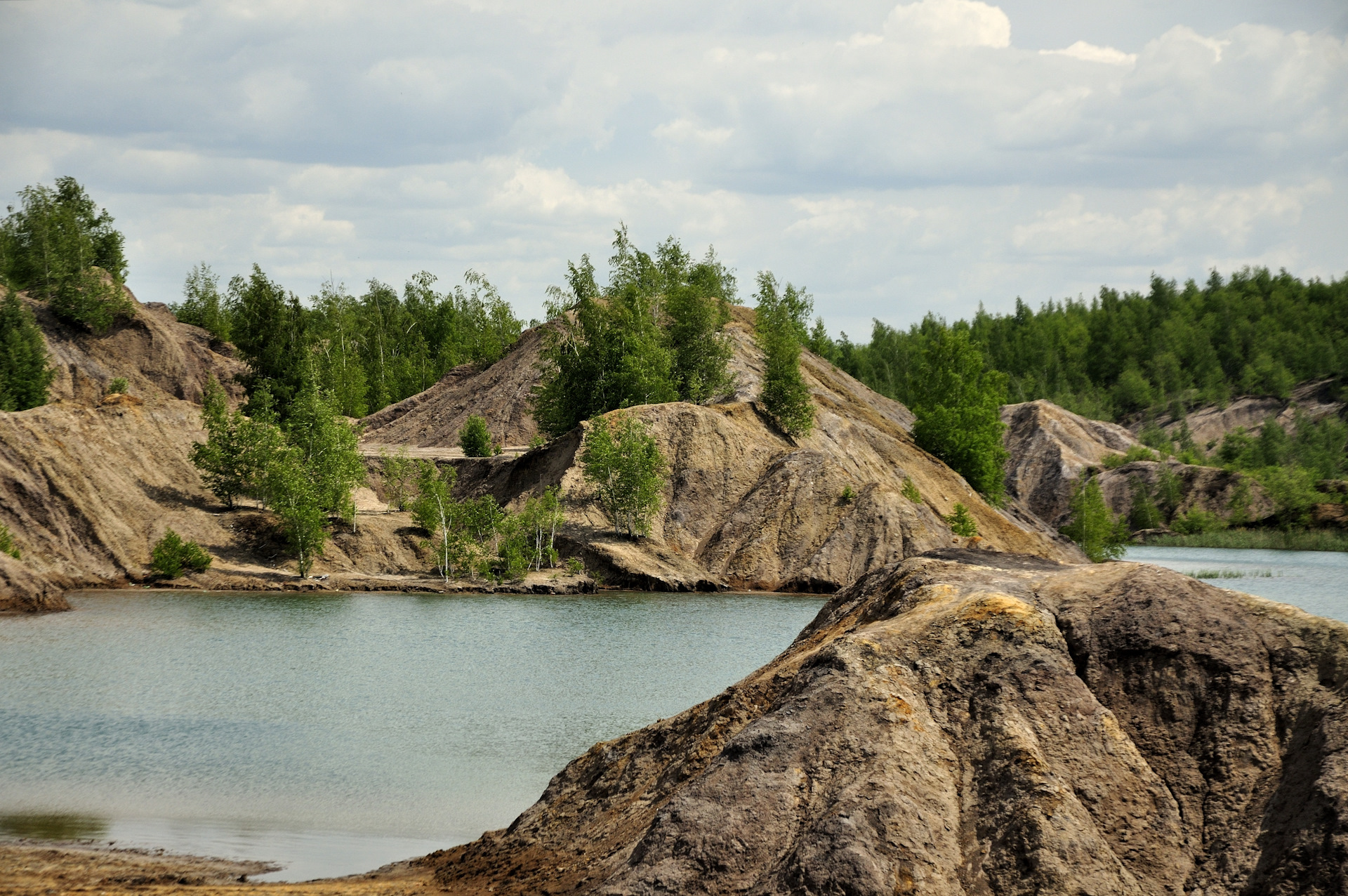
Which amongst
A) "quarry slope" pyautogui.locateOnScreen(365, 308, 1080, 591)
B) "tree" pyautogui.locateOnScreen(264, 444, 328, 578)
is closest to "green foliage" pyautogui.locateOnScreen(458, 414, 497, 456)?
"quarry slope" pyautogui.locateOnScreen(365, 308, 1080, 591)

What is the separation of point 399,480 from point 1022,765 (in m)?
60.5

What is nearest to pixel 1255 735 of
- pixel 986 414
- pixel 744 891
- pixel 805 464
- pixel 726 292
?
pixel 744 891

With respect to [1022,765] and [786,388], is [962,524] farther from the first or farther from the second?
[1022,765]

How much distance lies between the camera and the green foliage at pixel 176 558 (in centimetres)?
5259

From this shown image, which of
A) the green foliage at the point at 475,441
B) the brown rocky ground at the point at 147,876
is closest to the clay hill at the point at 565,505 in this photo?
the green foliage at the point at 475,441

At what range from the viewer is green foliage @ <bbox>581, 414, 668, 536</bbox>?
6006cm

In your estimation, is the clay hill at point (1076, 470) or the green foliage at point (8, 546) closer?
the green foliage at point (8, 546)

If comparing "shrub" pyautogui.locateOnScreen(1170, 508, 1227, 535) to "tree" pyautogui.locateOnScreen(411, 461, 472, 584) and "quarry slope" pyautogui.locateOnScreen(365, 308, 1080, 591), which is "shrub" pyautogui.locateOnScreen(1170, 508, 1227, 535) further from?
"tree" pyautogui.locateOnScreen(411, 461, 472, 584)

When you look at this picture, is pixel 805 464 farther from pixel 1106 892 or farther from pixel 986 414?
pixel 1106 892

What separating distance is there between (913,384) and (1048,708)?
269ft

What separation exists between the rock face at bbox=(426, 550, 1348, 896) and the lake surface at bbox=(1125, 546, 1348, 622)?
31037 mm

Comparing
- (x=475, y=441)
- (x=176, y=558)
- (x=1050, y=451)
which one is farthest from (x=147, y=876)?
(x=1050, y=451)

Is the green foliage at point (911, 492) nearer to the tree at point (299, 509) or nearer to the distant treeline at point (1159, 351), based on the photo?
the tree at point (299, 509)

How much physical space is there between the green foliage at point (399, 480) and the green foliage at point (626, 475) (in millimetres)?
11818
